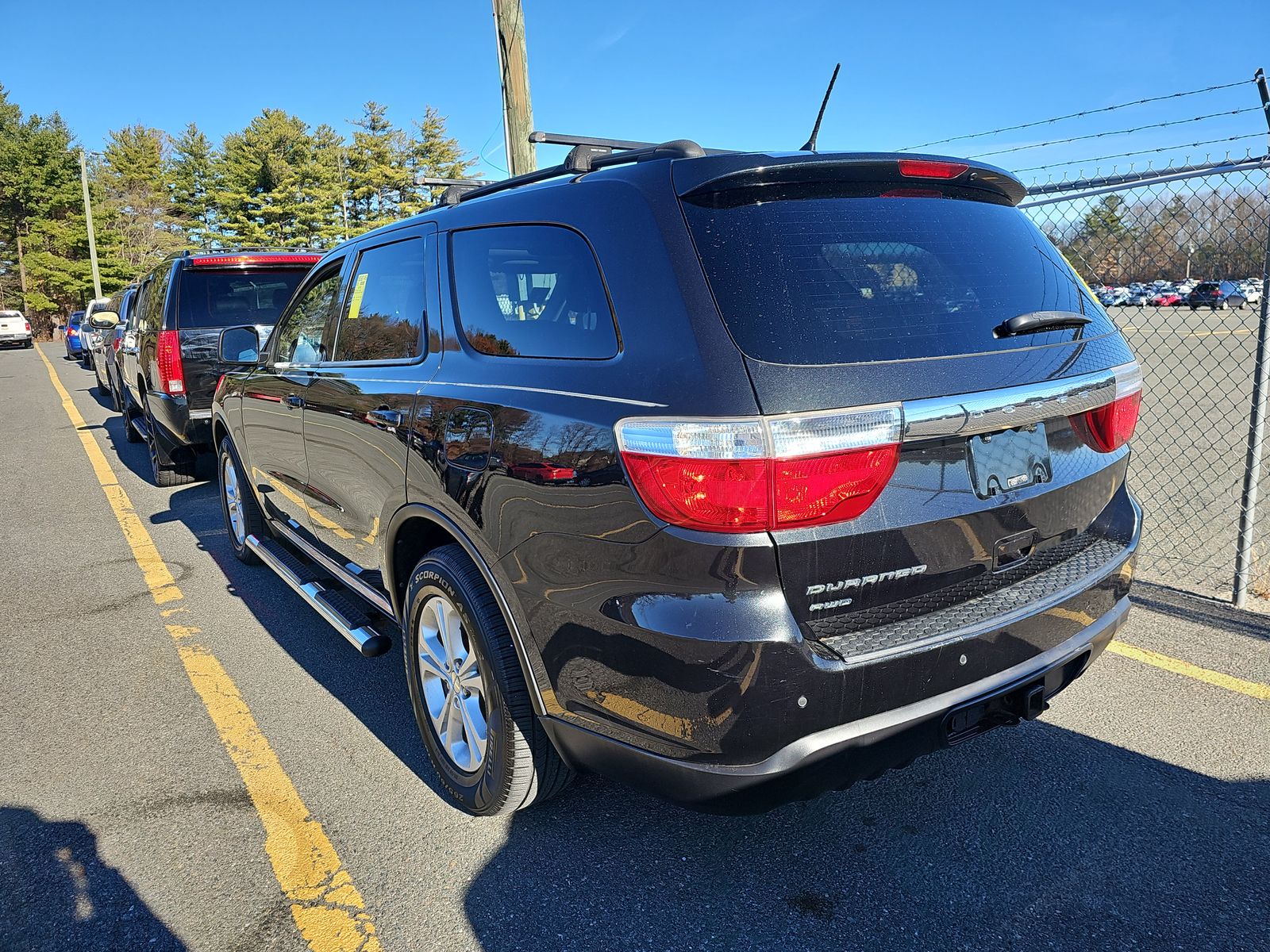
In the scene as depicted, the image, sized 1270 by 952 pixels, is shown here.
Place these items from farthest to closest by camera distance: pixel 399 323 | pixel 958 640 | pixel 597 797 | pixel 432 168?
pixel 432 168, pixel 399 323, pixel 597 797, pixel 958 640

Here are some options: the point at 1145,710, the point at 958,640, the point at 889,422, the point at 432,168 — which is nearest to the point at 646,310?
the point at 889,422

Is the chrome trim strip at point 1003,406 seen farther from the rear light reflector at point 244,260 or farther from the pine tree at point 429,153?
the pine tree at point 429,153

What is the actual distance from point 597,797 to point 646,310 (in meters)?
1.66

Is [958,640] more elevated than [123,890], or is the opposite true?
[958,640]

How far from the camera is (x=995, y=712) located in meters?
2.27

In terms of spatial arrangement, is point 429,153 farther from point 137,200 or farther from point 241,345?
point 241,345

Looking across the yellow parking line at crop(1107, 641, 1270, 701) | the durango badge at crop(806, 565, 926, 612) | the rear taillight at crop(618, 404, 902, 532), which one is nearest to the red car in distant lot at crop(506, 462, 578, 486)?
the rear taillight at crop(618, 404, 902, 532)

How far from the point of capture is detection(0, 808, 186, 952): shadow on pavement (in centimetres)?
231

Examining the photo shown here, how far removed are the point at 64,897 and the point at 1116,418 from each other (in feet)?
10.8

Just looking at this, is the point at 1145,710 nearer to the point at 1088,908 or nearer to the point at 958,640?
the point at 1088,908

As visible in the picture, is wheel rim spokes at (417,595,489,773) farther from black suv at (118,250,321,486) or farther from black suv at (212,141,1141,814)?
black suv at (118,250,321,486)

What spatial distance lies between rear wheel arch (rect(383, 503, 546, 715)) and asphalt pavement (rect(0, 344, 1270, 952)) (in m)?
0.60

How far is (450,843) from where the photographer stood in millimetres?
2686

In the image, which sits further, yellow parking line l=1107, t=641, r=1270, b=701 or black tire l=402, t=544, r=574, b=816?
yellow parking line l=1107, t=641, r=1270, b=701
